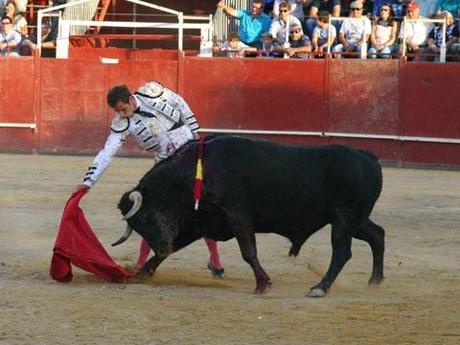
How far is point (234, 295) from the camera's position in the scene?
766 cm

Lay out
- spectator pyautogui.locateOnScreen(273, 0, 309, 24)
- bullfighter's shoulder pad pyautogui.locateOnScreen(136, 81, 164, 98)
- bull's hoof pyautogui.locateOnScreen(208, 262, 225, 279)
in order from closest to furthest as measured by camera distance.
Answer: bullfighter's shoulder pad pyautogui.locateOnScreen(136, 81, 164, 98)
bull's hoof pyautogui.locateOnScreen(208, 262, 225, 279)
spectator pyautogui.locateOnScreen(273, 0, 309, 24)

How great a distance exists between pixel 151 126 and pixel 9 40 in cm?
1220

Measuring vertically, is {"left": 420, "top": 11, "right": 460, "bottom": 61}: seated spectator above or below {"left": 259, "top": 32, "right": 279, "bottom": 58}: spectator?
above

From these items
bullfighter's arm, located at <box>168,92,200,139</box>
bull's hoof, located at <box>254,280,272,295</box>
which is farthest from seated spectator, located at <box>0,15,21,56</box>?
bull's hoof, located at <box>254,280,272,295</box>

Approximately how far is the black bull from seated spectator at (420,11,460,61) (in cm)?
1032

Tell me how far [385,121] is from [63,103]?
196 inches

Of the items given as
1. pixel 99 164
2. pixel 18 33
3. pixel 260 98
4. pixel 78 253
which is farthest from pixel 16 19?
pixel 78 253

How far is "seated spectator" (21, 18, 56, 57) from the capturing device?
19938 mm

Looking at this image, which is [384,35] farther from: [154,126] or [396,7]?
[154,126]

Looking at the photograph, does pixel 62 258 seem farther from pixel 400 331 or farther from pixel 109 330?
pixel 400 331


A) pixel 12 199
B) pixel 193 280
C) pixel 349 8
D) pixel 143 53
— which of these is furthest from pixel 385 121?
pixel 193 280

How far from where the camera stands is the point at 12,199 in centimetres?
1308

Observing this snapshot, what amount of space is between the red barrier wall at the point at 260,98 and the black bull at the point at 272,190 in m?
10.2

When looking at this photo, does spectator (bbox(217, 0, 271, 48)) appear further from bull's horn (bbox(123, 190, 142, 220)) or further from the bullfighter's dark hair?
bull's horn (bbox(123, 190, 142, 220))
